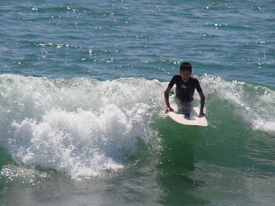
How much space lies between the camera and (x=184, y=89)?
→ 7.54m

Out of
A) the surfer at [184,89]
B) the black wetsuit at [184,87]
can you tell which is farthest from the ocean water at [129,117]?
the black wetsuit at [184,87]

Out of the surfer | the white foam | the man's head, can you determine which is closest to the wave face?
the white foam

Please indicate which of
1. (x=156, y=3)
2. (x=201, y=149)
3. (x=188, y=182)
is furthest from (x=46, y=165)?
(x=156, y=3)

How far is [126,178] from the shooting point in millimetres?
5637

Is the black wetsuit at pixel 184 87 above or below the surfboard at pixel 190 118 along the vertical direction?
above

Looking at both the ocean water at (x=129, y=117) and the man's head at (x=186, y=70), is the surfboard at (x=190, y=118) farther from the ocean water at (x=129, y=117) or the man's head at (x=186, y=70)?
the man's head at (x=186, y=70)

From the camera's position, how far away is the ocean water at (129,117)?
17.6 ft

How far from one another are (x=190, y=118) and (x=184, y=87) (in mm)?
974

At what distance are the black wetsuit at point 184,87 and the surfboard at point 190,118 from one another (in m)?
0.50

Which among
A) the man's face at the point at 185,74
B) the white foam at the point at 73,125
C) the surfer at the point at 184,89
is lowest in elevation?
the white foam at the point at 73,125

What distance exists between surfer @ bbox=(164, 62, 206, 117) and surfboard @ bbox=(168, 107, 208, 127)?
0.14 m

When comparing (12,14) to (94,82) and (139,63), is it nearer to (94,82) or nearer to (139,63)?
(139,63)

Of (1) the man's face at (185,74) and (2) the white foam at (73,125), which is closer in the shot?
(2) the white foam at (73,125)

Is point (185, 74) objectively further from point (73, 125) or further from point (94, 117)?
point (73, 125)
